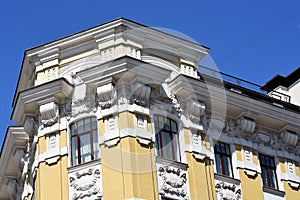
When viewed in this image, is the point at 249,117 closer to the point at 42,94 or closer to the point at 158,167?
the point at 158,167

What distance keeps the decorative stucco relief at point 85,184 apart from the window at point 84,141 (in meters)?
0.49

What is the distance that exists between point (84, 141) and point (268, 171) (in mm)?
6799

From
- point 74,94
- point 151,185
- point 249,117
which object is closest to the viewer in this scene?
point 151,185

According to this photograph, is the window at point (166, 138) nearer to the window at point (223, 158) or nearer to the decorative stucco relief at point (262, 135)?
the window at point (223, 158)

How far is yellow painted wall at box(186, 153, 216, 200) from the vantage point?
2744 cm

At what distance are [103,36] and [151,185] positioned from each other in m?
5.40

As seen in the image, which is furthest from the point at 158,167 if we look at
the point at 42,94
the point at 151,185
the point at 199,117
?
the point at 42,94

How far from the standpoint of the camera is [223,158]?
29.4 m

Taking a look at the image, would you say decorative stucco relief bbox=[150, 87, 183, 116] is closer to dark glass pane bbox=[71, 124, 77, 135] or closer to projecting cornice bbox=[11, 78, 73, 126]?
dark glass pane bbox=[71, 124, 77, 135]

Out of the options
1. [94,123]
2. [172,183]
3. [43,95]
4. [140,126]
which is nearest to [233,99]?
[140,126]

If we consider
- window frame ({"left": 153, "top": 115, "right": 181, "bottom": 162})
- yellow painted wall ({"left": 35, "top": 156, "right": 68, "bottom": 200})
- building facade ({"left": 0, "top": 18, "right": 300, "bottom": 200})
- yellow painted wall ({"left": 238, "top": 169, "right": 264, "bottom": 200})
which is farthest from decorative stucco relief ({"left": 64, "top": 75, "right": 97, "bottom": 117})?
yellow painted wall ({"left": 238, "top": 169, "right": 264, "bottom": 200})

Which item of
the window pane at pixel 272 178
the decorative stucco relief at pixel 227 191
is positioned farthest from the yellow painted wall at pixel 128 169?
the window pane at pixel 272 178

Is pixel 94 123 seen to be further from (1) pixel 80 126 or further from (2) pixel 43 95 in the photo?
(2) pixel 43 95

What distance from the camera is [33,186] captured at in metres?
29.1
